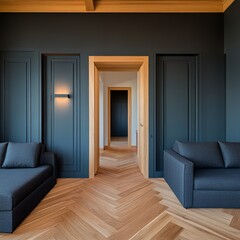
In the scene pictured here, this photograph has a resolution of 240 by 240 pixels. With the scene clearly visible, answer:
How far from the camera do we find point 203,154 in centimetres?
265

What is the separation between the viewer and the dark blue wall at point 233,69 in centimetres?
298

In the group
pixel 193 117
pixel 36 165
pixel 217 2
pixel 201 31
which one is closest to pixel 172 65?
pixel 201 31

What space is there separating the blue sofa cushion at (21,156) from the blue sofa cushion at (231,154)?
2925mm

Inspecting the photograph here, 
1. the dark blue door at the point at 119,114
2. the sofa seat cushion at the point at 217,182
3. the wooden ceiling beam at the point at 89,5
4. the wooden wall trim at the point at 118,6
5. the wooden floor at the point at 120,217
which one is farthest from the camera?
the dark blue door at the point at 119,114

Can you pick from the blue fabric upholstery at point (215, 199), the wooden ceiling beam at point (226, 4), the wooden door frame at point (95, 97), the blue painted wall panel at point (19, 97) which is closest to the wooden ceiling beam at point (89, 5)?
the wooden door frame at point (95, 97)

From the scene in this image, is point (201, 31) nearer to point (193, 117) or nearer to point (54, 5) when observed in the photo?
point (193, 117)

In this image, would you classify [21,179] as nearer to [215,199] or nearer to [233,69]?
[215,199]

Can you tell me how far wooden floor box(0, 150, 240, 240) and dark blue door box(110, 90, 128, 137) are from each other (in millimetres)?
7150

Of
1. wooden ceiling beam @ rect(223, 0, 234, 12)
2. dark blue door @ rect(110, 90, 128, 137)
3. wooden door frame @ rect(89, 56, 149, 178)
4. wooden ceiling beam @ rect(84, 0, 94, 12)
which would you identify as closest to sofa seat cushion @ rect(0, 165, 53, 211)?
wooden door frame @ rect(89, 56, 149, 178)

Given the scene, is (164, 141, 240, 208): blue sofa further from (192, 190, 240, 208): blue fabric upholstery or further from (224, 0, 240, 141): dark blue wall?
(224, 0, 240, 141): dark blue wall

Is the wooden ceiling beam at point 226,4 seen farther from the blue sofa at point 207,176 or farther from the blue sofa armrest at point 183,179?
the blue sofa armrest at point 183,179

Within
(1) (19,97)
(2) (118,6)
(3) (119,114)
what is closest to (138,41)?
(2) (118,6)

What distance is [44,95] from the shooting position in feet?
10.9

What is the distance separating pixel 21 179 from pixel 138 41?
2.95 metres
